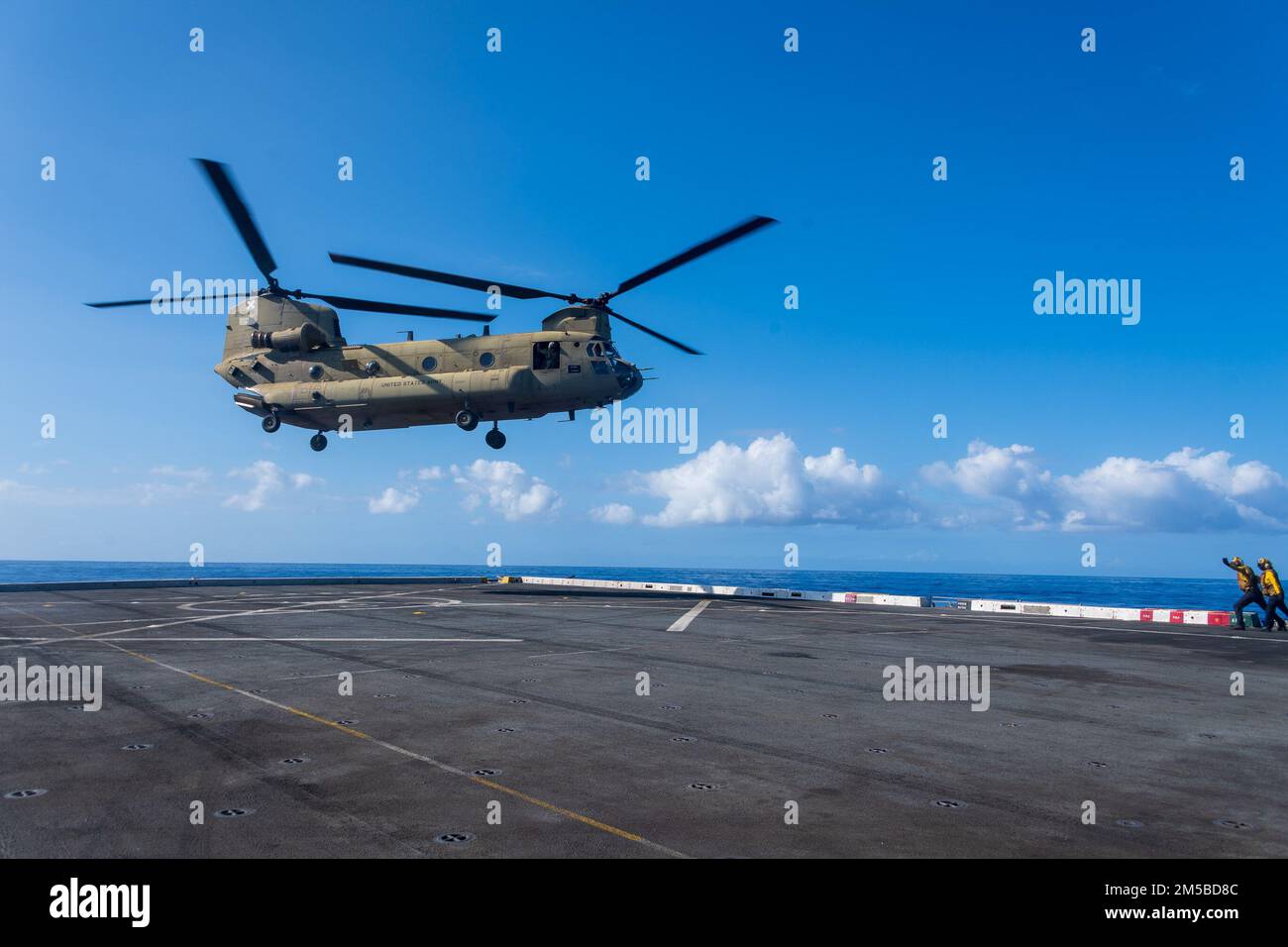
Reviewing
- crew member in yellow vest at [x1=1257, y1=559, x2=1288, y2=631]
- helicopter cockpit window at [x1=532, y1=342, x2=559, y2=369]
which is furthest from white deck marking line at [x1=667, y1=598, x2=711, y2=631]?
crew member in yellow vest at [x1=1257, y1=559, x2=1288, y2=631]

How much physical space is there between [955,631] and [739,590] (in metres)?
22.5

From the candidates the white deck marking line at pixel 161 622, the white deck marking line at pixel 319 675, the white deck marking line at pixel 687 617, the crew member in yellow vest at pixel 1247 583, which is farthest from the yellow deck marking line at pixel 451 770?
the crew member in yellow vest at pixel 1247 583

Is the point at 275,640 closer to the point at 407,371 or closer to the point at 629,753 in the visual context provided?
the point at 629,753

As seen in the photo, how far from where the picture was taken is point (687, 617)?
28.3 meters

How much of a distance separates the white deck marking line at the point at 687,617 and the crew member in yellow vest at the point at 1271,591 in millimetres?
17349

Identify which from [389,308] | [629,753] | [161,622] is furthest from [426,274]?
[629,753]

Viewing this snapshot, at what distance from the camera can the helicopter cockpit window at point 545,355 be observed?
3425 cm

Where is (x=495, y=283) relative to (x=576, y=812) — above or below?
above

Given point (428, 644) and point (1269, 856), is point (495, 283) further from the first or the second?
point (1269, 856)

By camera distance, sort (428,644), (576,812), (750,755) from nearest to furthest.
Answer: (576,812) → (750,755) → (428,644)

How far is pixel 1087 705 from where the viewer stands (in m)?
12.4

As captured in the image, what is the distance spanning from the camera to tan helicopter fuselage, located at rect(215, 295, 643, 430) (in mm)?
34312
